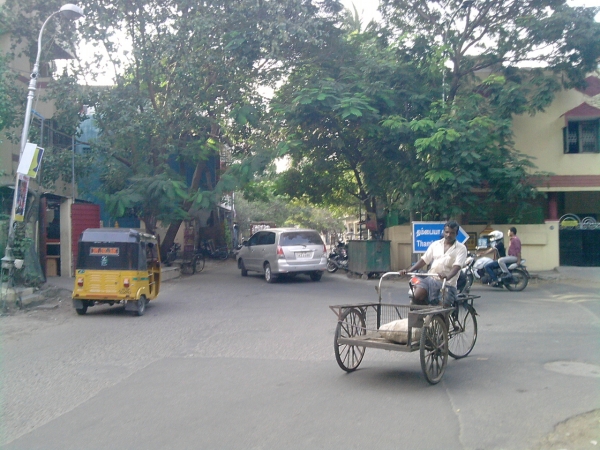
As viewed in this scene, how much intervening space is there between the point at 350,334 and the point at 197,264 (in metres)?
17.1

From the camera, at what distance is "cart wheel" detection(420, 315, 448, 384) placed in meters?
6.39

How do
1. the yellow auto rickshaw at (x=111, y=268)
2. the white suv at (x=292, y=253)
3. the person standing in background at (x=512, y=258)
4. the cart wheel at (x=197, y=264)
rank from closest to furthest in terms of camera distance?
1. the yellow auto rickshaw at (x=111, y=268)
2. the person standing in background at (x=512, y=258)
3. the white suv at (x=292, y=253)
4. the cart wheel at (x=197, y=264)

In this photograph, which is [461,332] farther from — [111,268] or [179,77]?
[179,77]

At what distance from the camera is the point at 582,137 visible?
20.6 meters

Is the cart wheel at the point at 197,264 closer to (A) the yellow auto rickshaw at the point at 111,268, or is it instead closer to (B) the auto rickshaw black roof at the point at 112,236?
(A) the yellow auto rickshaw at the point at 111,268

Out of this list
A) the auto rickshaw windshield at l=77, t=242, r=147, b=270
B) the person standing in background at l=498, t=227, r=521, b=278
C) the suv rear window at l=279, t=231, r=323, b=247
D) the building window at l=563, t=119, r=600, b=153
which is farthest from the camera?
the building window at l=563, t=119, r=600, b=153

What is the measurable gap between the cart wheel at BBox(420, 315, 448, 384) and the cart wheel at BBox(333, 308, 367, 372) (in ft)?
2.91

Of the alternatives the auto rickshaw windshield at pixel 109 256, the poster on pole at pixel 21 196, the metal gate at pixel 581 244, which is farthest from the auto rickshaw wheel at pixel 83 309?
the metal gate at pixel 581 244

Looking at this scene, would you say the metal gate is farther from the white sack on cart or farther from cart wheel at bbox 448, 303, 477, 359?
the white sack on cart

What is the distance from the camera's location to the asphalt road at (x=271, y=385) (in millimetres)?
5152

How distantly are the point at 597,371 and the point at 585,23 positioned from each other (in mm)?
14351

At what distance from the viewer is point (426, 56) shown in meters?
18.7

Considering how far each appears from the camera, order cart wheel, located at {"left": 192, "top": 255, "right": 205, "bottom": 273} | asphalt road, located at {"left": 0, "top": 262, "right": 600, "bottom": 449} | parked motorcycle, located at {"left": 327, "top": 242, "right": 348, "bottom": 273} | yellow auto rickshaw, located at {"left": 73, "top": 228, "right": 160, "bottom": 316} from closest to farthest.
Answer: asphalt road, located at {"left": 0, "top": 262, "right": 600, "bottom": 449} → yellow auto rickshaw, located at {"left": 73, "top": 228, "right": 160, "bottom": 316} → parked motorcycle, located at {"left": 327, "top": 242, "right": 348, "bottom": 273} → cart wheel, located at {"left": 192, "top": 255, "right": 205, "bottom": 273}

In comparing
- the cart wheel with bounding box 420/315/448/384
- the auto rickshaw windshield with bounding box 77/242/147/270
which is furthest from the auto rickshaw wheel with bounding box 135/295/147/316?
the cart wheel with bounding box 420/315/448/384
